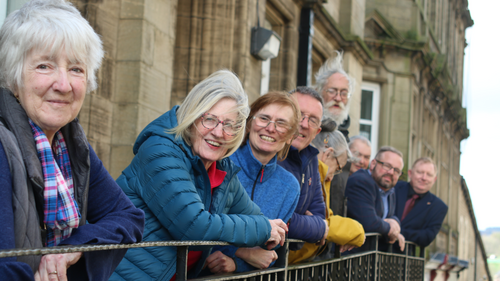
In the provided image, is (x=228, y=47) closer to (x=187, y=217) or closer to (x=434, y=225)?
(x=434, y=225)

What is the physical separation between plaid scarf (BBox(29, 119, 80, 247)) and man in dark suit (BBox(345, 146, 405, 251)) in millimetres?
3878

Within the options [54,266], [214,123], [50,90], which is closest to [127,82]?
[214,123]

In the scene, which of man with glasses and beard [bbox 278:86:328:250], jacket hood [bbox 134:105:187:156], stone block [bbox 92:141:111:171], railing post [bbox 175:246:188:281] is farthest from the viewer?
stone block [bbox 92:141:111:171]

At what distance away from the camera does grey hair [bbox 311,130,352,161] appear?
5.18m

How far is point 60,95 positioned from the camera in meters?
2.14

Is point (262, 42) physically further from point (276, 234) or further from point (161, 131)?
point (161, 131)

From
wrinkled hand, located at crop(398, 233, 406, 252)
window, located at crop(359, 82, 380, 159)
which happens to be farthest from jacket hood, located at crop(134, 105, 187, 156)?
window, located at crop(359, 82, 380, 159)

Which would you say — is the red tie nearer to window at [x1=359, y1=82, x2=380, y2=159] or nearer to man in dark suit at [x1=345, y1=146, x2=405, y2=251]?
man in dark suit at [x1=345, y1=146, x2=405, y2=251]

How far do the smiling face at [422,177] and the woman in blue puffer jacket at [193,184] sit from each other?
4.27 metres

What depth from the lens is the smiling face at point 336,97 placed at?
19.6 feet

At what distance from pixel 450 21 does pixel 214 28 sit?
25.3 metres

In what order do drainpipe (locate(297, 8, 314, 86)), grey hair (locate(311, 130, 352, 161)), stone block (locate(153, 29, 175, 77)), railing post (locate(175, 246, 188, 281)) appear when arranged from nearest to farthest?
railing post (locate(175, 246, 188, 281)) < grey hair (locate(311, 130, 352, 161)) < stone block (locate(153, 29, 175, 77)) < drainpipe (locate(297, 8, 314, 86))

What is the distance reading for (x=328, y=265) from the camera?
4.55m

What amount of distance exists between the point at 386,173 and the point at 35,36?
4.79 metres
